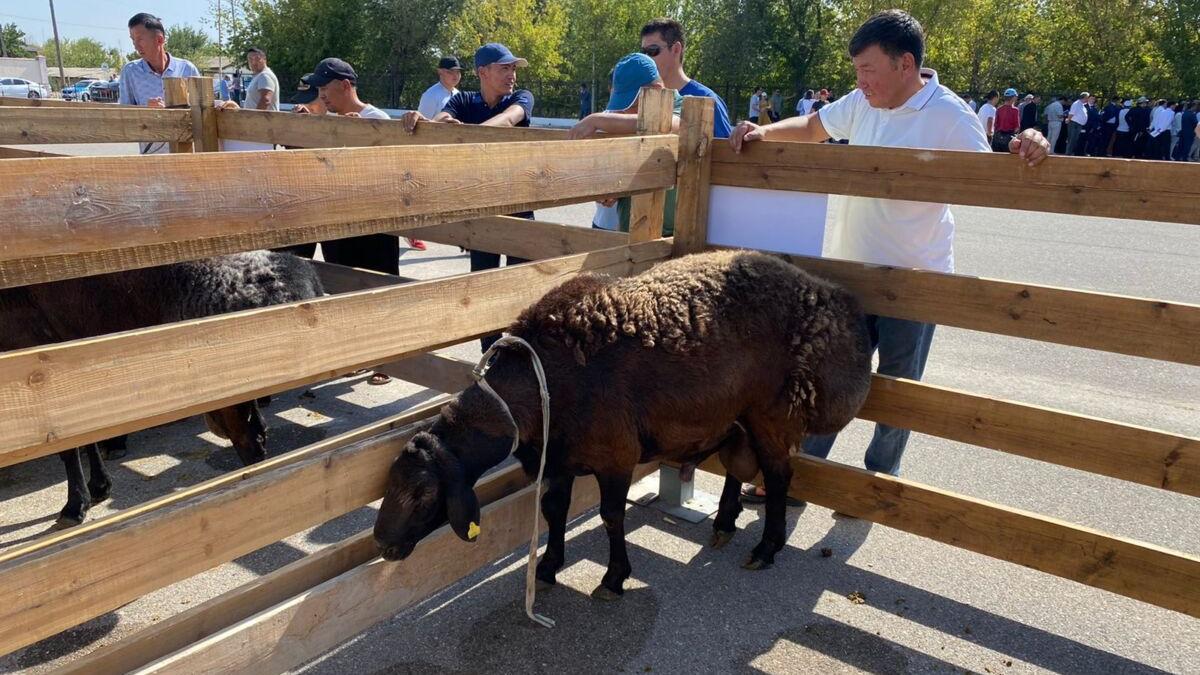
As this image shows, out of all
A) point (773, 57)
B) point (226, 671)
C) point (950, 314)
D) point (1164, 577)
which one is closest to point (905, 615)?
point (1164, 577)

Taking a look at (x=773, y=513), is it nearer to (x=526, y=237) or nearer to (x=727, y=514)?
(x=727, y=514)

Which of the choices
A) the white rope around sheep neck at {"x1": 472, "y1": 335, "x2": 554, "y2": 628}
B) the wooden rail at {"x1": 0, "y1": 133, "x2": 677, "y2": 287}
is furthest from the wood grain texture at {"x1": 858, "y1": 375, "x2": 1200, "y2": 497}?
the wooden rail at {"x1": 0, "y1": 133, "x2": 677, "y2": 287}

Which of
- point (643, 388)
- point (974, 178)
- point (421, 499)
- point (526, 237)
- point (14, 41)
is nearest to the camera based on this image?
point (421, 499)

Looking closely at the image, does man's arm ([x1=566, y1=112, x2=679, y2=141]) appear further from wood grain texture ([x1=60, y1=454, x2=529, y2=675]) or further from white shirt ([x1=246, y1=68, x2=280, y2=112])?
white shirt ([x1=246, y1=68, x2=280, y2=112])

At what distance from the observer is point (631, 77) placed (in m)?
5.32

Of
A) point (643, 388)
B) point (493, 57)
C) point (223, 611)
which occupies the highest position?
point (493, 57)

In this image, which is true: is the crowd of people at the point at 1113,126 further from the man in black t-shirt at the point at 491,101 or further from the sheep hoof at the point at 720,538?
the sheep hoof at the point at 720,538

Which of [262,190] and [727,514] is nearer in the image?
[262,190]

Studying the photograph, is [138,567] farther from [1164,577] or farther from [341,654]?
[1164,577]

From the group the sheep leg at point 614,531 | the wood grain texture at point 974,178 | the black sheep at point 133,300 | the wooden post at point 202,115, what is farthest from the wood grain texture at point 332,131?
the sheep leg at point 614,531

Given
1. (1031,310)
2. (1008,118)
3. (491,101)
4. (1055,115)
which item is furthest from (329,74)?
(1055,115)

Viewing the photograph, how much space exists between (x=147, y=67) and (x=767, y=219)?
6.66m

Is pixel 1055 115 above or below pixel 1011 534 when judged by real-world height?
above

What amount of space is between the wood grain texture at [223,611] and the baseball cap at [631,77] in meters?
3.35
